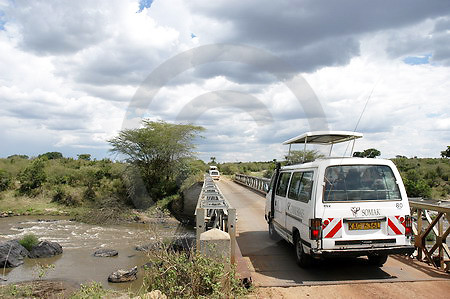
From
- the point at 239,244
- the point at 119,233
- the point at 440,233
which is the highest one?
the point at 440,233

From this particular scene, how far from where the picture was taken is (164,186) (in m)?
36.5

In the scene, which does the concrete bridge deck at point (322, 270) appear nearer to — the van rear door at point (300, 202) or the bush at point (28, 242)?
the van rear door at point (300, 202)

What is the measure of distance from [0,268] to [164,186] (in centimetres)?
2054

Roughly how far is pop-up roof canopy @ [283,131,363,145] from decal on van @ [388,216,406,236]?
2.56 metres

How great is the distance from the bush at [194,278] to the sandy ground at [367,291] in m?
0.70

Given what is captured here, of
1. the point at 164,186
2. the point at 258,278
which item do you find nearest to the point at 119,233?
the point at 164,186

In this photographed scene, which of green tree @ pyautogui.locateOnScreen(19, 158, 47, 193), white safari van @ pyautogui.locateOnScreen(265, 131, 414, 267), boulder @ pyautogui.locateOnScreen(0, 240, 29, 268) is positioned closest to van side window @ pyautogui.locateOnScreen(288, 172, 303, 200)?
white safari van @ pyautogui.locateOnScreen(265, 131, 414, 267)

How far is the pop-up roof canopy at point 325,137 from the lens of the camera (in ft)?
28.3

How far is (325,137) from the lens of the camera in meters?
9.31

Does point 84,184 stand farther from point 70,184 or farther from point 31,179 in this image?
point 31,179

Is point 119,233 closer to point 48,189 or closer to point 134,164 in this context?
point 134,164

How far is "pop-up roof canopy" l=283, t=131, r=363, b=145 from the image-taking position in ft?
28.3

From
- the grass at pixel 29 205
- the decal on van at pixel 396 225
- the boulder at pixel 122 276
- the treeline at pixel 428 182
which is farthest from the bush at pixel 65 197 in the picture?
the decal on van at pixel 396 225

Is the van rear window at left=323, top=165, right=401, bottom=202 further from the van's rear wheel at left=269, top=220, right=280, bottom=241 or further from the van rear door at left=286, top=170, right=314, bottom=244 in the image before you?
the van's rear wheel at left=269, top=220, right=280, bottom=241
